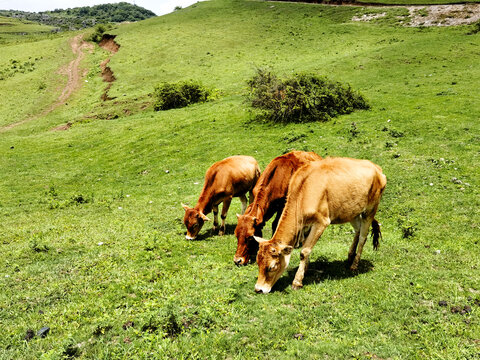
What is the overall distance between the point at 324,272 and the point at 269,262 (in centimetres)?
207

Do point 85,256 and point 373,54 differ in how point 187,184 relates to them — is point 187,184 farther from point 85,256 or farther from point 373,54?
point 373,54

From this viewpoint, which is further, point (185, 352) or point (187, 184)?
point (187, 184)

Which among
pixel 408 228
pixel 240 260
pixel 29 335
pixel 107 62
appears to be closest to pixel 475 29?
pixel 408 228

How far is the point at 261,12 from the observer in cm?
7075

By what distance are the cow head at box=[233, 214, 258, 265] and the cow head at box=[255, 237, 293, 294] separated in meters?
1.01

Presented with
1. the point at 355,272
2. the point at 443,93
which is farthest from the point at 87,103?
the point at 355,272

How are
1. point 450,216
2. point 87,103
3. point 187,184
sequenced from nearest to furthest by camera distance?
point 450,216 < point 187,184 < point 87,103

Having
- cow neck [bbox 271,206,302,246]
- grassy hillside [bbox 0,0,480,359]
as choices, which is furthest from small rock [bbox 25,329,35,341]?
cow neck [bbox 271,206,302,246]

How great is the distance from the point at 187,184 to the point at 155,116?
17.5 m

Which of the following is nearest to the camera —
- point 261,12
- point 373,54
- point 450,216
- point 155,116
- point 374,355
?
point 374,355

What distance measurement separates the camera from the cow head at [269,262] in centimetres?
696

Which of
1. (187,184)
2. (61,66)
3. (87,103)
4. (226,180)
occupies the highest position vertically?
(61,66)

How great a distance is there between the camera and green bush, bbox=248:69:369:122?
2388cm

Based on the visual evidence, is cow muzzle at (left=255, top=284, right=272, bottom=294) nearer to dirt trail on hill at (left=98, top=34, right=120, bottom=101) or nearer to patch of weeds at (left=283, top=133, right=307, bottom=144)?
patch of weeds at (left=283, top=133, right=307, bottom=144)
